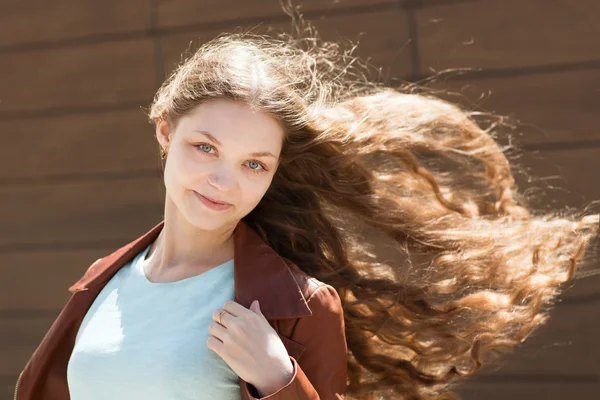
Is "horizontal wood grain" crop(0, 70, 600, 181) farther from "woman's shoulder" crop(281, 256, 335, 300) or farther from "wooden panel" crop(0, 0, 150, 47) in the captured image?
"woman's shoulder" crop(281, 256, 335, 300)

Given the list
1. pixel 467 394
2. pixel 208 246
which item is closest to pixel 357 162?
pixel 208 246

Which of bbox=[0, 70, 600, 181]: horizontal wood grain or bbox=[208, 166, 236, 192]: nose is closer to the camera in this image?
bbox=[208, 166, 236, 192]: nose

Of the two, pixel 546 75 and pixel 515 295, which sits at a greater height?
pixel 546 75

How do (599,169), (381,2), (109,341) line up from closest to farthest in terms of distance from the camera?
(109,341)
(599,169)
(381,2)

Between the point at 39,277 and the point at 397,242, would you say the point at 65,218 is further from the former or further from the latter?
the point at 397,242

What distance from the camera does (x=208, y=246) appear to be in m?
1.93

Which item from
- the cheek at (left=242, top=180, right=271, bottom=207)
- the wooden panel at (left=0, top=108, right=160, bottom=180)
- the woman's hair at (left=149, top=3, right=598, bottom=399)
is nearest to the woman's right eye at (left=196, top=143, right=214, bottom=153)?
the cheek at (left=242, top=180, right=271, bottom=207)

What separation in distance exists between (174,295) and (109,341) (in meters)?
0.17

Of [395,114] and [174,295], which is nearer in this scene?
[174,295]

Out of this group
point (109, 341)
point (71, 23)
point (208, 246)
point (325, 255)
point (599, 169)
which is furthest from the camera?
point (71, 23)

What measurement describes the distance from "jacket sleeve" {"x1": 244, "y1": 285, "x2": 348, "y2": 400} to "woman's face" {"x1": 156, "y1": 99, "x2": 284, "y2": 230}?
10.9 inches

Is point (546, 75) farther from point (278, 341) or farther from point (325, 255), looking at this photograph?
point (278, 341)

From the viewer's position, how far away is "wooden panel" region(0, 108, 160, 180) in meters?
3.24

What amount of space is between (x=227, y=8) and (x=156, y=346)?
1705 millimetres
